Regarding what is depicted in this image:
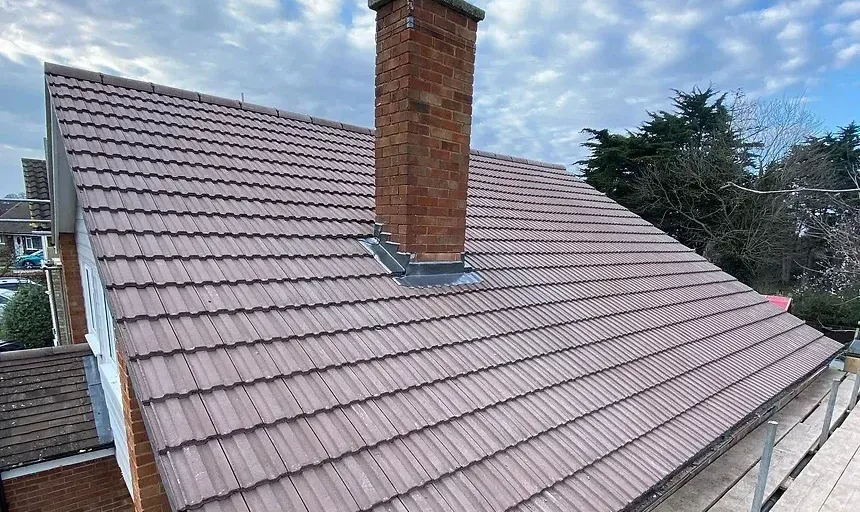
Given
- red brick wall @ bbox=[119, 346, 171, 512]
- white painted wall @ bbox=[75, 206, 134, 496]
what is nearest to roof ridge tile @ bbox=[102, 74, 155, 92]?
white painted wall @ bbox=[75, 206, 134, 496]

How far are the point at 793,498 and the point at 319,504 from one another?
425 centimetres

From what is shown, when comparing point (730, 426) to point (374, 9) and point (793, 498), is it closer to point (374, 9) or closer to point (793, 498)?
point (793, 498)

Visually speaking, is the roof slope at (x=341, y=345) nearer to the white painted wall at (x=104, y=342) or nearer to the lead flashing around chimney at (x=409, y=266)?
the lead flashing around chimney at (x=409, y=266)

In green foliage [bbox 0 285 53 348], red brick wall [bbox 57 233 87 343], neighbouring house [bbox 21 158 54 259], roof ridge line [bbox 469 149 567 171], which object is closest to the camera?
red brick wall [bbox 57 233 87 343]

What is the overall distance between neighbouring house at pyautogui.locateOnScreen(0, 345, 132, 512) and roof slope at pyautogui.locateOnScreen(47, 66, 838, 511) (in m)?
3.56

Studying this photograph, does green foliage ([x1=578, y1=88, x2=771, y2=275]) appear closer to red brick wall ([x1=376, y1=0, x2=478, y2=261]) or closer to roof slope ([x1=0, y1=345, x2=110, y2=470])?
red brick wall ([x1=376, y1=0, x2=478, y2=261])

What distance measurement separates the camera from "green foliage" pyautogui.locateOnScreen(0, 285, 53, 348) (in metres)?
13.6

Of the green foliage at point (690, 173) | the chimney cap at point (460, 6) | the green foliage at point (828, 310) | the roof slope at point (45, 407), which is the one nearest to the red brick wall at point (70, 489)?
the roof slope at point (45, 407)

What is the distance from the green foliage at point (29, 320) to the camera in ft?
44.5

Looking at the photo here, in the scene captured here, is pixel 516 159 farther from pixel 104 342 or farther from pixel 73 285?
pixel 73 285

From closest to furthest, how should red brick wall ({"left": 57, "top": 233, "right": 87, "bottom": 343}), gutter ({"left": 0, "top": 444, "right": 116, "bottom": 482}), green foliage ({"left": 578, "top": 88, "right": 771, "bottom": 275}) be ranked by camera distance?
gutter ({"left": 0, "top": 444, "right": 116, "bottom": 482}), red brick wall ({"left": 57, "top": 233, "right": 87, "bottom": 343}), green foliage ({"left": 578, "top": 88, "right": 771, "bottom": 275})

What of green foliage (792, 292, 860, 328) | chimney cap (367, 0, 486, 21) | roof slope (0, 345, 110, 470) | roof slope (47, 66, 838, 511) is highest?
chimney cap (367, 0, 486, 21)

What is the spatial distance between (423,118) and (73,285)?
6.16m

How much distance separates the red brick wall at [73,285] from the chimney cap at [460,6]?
5509mm
